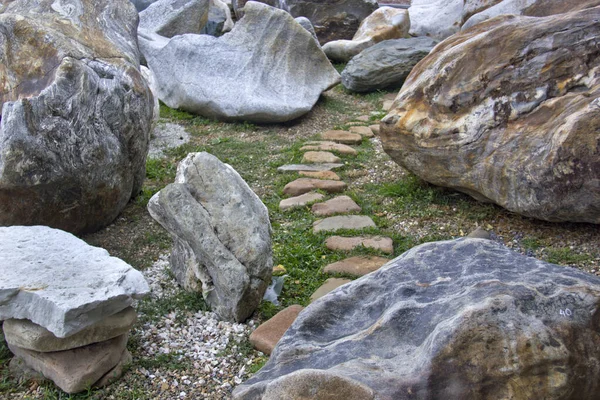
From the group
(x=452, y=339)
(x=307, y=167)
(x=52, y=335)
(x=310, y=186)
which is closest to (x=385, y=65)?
(x=307, y=167)

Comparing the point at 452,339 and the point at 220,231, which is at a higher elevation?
the point at 452,339

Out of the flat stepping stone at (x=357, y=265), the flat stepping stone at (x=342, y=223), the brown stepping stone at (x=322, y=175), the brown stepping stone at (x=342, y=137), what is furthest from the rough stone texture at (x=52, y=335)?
the brown stepping stone at (x=342, y=137)

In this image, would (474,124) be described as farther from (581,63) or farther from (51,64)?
(51,64)

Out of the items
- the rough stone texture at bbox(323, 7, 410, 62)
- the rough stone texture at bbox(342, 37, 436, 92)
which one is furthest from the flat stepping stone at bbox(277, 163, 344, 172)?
the rough stone texture at bbox(323, 7, 410, 62)

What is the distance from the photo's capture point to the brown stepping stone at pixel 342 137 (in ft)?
20.0

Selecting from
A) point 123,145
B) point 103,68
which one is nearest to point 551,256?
point 123,145

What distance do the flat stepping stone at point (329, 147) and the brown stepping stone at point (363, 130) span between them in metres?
0.43

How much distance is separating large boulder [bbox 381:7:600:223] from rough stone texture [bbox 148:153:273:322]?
4.65ft

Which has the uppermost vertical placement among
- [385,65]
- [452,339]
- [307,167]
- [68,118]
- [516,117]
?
[516,117]

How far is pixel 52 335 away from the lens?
259cm

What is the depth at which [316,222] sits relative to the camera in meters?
4.29

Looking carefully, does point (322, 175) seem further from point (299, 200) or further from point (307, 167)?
point (299, 200)

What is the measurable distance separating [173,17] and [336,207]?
5.23 m

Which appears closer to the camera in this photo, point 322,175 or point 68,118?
point 68,118
